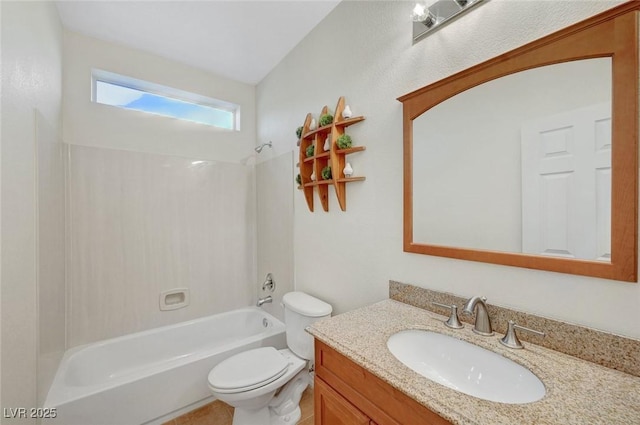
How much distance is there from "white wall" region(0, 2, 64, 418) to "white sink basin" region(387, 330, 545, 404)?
57.9 inches

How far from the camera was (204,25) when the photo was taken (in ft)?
6.27

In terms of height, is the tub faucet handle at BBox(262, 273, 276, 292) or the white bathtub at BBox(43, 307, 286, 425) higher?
the tub faucet handle at BBox(262, 273, 276, 292)

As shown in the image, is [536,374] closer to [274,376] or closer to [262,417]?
[274,376]

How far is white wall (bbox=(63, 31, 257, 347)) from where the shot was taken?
2.00m

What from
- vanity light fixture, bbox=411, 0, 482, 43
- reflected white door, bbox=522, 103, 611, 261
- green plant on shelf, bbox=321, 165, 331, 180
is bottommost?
reflected white door, bbox=522, 103, 611, 261

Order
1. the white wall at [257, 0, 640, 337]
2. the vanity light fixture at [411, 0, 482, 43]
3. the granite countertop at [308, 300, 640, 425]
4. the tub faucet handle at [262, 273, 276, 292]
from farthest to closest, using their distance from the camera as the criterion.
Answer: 1. the tub faucet handle at [262, 273, 276, 292]
2. the vanity light fixture at [411, 0, 482, 43]
3. the white wall at [257, 0, 640, 337]
4. the granite countertop at [308, 300, 640, 425]

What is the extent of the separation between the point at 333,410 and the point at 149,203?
7.09 ft

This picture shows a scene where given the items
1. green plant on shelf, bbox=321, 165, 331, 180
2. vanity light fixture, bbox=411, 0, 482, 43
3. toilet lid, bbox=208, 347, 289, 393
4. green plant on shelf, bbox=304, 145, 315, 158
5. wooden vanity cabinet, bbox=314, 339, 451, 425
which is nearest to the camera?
wooden vanity cabinet, bbox=314, 339, 451, 425

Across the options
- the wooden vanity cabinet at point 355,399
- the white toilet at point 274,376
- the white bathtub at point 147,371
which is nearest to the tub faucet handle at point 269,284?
the white bathtub at point 147,371

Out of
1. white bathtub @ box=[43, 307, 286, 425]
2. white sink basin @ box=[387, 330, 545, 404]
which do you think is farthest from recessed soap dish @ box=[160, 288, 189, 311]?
white sink basin @ box=[387, 330, 545, 404]

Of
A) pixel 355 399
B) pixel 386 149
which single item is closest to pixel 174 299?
pixel 355 399

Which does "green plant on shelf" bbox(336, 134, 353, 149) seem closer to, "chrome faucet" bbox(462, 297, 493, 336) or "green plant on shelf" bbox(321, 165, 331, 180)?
"green plant on shelf" bbox(321, 165, 331, 180)

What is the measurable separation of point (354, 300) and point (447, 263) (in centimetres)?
67

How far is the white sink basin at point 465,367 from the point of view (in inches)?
32.3
